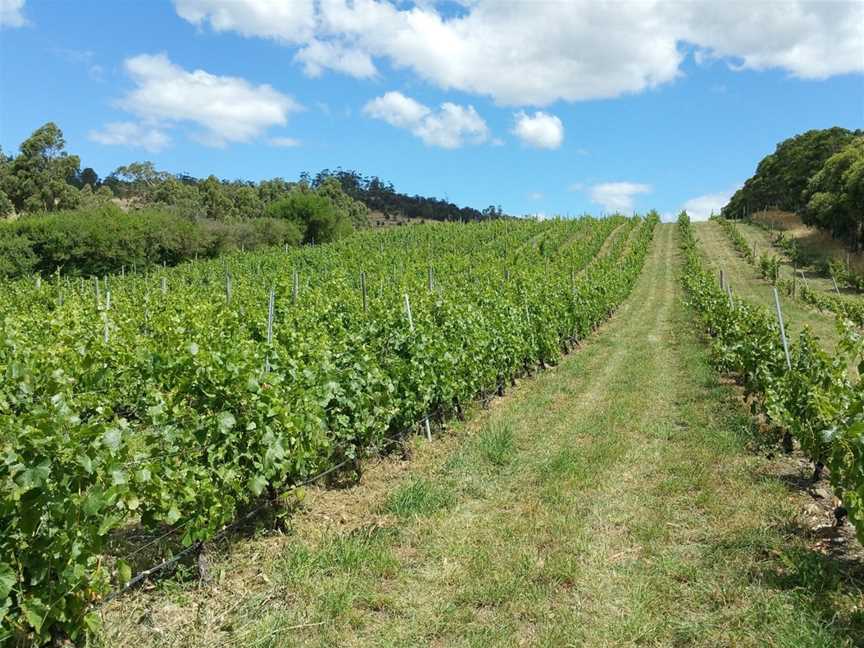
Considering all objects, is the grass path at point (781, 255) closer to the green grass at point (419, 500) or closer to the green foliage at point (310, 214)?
the green grass at point (419, 500)

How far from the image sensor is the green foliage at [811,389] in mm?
3682

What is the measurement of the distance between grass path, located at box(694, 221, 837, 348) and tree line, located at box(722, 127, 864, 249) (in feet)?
15.8

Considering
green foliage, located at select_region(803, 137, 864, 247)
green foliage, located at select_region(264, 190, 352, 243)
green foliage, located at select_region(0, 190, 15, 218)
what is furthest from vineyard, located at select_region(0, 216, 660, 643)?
green foliage, located at select_region(0, 190, 15, 218)

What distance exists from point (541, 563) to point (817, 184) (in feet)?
128

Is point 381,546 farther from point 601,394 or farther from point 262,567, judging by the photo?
point 601,394

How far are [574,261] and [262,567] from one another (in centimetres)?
2923

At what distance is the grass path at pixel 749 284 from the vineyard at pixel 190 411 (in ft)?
16.8

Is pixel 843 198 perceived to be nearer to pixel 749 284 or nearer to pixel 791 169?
pixel 749 284

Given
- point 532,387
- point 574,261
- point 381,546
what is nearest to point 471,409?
point 532,387

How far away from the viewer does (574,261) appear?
31.5 m

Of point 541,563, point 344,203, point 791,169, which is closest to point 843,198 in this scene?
point 791,169

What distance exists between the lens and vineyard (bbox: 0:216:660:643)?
2.80 meters

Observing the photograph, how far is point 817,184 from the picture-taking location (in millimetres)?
34562

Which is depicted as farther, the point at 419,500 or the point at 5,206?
the point at 5,206
